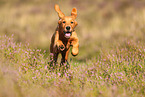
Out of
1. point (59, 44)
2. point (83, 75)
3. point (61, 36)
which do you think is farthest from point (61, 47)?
point (83, 75)

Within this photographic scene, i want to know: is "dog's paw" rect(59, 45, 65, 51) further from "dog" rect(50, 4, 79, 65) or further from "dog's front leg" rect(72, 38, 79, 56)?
"dog's front leg" rect(72, 38, 79, 56)

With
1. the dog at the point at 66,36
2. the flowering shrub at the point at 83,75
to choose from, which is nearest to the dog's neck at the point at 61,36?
the dog at the point at 66,36

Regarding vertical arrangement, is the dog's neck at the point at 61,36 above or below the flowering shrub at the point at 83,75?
above

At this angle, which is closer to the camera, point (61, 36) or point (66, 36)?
point (66, 36)

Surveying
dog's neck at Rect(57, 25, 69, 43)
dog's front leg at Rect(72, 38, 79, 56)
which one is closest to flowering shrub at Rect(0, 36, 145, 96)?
dog's front leg at Rect(72, 38, 79, 56)

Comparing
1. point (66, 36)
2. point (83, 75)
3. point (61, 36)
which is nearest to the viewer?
point (66, 36)

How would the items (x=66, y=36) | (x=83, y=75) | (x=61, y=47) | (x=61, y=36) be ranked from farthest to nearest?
(x=61, y=36), (x=61, y=47), (x=83, y=75), (x=66, y=36)

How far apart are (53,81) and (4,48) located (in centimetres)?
177

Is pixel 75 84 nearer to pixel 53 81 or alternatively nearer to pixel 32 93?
pixel 53 81

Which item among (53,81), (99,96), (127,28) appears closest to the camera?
(99,96)

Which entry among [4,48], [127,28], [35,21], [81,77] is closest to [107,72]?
[81,77]

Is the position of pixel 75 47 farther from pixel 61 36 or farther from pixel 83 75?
Answer: pixel 83 75

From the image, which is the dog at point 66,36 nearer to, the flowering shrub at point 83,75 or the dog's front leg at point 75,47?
the dog's front leg at point 75,47

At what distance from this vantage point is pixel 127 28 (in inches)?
373
